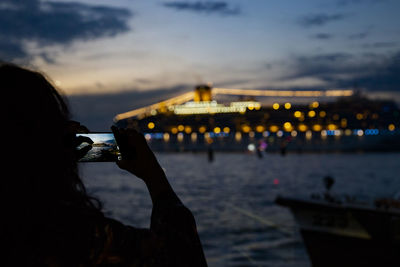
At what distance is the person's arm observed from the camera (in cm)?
95

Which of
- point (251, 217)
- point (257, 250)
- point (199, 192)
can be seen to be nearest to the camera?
point (257, 250)

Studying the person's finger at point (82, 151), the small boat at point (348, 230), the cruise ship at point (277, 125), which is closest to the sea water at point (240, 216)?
the person's finger at point (82, 151)

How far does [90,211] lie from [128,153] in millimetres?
217

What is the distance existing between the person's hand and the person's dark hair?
0.54 feet

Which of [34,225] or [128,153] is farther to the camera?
[128,153]

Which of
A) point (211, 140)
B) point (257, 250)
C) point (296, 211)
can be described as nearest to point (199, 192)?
point (257, 250)

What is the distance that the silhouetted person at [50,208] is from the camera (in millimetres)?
865

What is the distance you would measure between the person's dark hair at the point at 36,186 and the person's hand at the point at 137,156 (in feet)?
0.54

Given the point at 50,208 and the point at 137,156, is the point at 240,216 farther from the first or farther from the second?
the point at 50,208

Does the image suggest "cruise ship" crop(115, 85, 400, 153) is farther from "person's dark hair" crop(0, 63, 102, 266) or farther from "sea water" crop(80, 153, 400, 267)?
"person's dark hair" crop(0, 63, 102, 266)

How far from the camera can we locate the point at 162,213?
1.00 meters

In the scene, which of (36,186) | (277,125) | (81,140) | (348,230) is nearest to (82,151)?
(81,140)

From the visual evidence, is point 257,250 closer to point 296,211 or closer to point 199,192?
point 296,211

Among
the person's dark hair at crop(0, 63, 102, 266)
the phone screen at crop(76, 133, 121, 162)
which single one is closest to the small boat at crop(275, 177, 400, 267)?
the phone screen at crop(76, 133, 121, 162)
